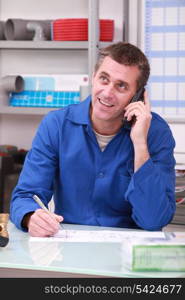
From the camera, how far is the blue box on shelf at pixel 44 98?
287 centimetres

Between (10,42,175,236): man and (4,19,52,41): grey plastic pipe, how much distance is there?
1281mm

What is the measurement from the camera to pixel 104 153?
1.71m

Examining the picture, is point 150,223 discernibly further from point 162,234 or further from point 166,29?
point 166,29

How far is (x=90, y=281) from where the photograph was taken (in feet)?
3.65

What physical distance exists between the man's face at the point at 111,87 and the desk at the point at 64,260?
21.2 inches

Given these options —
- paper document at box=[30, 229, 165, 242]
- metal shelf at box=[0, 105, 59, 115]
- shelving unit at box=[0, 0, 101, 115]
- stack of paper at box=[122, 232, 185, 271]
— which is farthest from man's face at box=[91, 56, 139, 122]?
metal shelf at box=[0, 105, 59, 115]

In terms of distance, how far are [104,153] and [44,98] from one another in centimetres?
129

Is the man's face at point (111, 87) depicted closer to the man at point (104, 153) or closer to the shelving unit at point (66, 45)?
the man at point (104, 153)

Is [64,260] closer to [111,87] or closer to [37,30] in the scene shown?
[111,87]

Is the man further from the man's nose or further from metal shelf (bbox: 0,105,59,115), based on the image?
metal shelf (bbox: 0,105,59,115)

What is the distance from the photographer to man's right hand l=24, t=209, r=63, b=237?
1.39 m

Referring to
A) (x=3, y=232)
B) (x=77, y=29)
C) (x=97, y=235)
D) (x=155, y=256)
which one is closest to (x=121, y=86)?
(x=97, y=235)

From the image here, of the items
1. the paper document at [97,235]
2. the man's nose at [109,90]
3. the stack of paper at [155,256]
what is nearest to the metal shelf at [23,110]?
the man's nose at [109,90]

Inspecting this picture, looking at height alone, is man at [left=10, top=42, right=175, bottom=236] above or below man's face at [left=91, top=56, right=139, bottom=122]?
below
